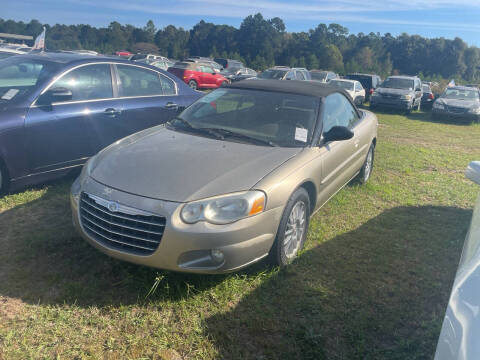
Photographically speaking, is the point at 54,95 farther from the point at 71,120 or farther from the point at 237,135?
the point at 237,135

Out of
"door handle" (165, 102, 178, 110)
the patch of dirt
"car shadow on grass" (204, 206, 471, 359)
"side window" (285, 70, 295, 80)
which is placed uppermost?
"side window" (285, 70, 295, 80)

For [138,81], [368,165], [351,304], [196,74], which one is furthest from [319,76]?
[351,304]

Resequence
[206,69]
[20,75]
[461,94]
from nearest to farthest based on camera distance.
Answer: [20,75], [461,94], [206,69]

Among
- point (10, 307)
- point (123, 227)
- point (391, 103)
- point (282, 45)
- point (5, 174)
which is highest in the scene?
point (282, 45)

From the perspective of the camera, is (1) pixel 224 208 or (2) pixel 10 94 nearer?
(1) pixel 224 208

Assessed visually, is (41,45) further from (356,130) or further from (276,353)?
(276,353)

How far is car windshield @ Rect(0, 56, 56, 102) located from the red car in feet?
49.8

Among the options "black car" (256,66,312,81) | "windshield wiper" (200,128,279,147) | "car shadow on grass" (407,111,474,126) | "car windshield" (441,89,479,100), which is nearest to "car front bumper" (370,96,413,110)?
"car shadow on grass" (407,111,474,126)

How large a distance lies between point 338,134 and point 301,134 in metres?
0.38

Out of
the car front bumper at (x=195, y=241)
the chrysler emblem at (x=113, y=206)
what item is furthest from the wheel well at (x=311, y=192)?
the chrysler emblem at (x=113, y=206)

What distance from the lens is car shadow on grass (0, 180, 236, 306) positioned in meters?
2.86

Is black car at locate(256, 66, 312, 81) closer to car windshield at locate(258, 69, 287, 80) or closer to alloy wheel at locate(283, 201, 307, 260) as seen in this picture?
car windshield at locate(258, 69, 287, 80)

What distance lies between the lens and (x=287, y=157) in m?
3.37

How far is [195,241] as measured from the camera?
8.71 ft
